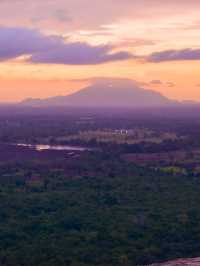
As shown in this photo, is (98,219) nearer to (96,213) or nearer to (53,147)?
(96,213)

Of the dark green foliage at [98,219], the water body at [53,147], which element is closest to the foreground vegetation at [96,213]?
the dark green foliage at [98,219]

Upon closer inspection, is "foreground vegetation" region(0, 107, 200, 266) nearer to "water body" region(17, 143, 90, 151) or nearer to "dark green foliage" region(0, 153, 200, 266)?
"dark green foliage" region(0, 153, 200, 266)

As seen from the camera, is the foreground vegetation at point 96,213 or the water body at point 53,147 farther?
the water body at point 53,147

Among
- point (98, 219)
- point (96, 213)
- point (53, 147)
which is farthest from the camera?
point (53, 147)

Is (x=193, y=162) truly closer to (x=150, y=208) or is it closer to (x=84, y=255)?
(x=150, y=208)

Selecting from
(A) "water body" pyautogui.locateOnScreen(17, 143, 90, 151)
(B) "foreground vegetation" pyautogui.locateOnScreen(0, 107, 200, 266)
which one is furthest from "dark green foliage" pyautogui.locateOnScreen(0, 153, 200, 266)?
(A) "water body" pyautogui.locateOnScreen(17, 143, 90, 151)

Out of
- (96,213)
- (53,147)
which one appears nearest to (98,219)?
(96,213)

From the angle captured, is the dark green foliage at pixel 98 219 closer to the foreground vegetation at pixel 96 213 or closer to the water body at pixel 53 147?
the foreground vegetation at pixel 96 213

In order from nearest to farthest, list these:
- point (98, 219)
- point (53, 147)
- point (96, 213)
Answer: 1. point (98, 219)
2. point (96, 213)
3. point (53, 147)

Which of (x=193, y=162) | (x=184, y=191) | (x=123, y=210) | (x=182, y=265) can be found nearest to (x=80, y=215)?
(x=123, y=210)

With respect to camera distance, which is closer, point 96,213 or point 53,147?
point 96,213

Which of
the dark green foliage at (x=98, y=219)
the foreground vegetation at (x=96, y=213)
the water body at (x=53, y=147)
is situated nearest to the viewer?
the dark green foliage at (x=98, y=219)
